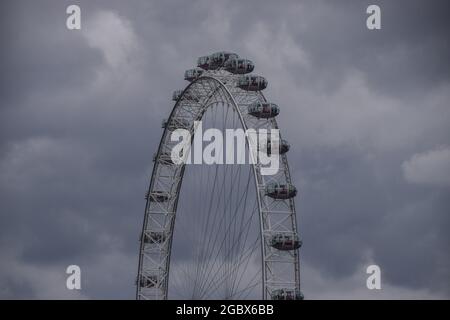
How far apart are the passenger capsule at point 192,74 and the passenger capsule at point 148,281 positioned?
1799 centimetres

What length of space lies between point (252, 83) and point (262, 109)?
262 cm

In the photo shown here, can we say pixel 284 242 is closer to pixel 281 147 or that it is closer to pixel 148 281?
pixel 281 147

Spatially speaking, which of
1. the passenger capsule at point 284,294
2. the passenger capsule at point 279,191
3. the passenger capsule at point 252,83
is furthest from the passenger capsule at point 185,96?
the passenger capsule at point 284,294

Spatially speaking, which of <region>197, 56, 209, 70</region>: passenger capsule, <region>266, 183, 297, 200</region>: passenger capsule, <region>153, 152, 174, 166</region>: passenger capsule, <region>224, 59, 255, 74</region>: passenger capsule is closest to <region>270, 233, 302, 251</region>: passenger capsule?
<region>266, 183, 297, 200</region>: passenger capsule

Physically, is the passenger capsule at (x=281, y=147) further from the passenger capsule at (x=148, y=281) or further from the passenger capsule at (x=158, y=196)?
the passenger capsule at (x=148, y=281)

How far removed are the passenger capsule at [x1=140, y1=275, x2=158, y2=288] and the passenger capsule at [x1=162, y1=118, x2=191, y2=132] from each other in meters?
12.0

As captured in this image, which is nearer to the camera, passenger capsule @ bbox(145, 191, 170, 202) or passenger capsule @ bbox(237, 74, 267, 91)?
passenger capsule @ bbox(237, 74, 267, 91)

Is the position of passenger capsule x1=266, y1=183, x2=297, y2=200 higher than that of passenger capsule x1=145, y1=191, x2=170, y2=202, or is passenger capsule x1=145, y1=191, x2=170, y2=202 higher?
passenger capsule x1=145, y1=191, x2=170, y2=202

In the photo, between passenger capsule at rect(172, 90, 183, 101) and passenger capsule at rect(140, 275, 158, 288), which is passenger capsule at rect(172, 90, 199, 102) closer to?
passenger capsule at rect(172, 90, 183, 101)

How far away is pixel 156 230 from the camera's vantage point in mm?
107438

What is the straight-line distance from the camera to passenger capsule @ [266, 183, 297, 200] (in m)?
85.2

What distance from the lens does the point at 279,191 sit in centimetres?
8538
